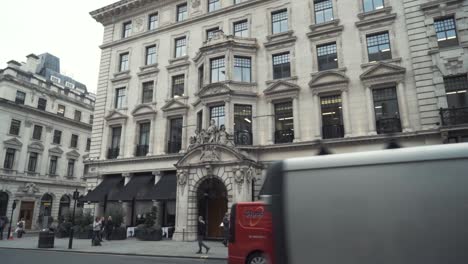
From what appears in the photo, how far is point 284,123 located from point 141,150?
12402mm

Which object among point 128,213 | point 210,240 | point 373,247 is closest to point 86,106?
point 128,213

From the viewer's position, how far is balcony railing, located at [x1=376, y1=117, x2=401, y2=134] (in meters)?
19.2

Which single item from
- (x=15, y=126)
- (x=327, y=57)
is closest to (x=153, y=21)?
(x=327, y=57)

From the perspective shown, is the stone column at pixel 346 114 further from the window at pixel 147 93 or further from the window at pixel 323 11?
the window at pixel 147 93

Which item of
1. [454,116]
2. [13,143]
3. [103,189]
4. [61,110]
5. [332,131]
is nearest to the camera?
[454,116]

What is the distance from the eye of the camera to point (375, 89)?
20.2 meters

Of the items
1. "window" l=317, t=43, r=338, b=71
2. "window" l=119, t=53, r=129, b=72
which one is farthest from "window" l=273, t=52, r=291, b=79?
"window" l=119, t=53, r=129, b=72

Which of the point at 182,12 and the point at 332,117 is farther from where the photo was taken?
the point at 182,12

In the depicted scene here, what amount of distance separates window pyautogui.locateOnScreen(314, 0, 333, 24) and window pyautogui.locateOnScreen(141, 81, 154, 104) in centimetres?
1490

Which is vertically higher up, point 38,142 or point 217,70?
point 217,70

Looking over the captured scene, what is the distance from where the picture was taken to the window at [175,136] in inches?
981

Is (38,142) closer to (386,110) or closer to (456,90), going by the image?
(386,110)

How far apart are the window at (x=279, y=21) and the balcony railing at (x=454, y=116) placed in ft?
39.7

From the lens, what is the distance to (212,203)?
72.9ft
